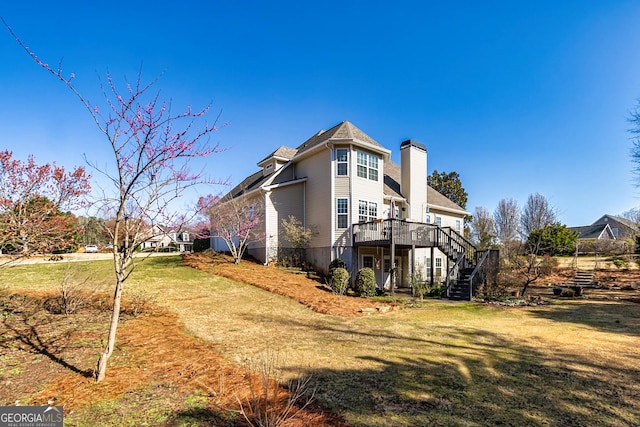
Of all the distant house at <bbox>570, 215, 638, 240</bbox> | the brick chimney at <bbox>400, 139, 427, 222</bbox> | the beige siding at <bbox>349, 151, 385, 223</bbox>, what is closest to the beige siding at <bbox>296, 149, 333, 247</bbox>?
the beige siding at <bbox>349, 151, 385, 223</bbox>

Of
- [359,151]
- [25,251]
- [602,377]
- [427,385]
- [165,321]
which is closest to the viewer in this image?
[427,385]

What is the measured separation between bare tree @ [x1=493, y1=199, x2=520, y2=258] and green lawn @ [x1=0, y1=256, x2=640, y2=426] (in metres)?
29.2

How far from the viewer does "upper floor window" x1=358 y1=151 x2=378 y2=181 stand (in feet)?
59.5

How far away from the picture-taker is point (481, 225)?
41156mm

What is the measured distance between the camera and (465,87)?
16469 mm

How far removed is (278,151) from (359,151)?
6.95 metres

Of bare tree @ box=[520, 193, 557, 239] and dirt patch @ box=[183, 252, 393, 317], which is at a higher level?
bare tree @ box=[520, 193, 557, 239]

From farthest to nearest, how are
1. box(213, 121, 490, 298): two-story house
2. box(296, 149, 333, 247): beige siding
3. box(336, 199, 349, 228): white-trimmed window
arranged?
1. box(296, 149, 333, 247): beige siding
2. box(336, 199, 349, 228): white-trimmed window
3. box(213, 121, 490, 298): two-story house

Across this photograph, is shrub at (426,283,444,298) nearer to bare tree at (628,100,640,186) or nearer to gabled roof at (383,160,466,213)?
gabled roof at (383,160,466,213)

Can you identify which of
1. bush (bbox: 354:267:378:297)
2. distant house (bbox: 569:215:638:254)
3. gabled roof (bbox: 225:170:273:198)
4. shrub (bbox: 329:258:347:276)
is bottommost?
bush (bbox: 354:267:378:297)

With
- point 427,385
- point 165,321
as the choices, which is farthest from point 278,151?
point 427,385

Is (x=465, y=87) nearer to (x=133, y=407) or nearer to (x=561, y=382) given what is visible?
(x=561, y=382)

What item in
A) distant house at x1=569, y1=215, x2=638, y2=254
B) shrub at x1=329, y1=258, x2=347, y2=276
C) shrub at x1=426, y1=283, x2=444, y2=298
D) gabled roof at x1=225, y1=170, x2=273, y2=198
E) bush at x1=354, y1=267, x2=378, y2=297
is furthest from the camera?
distant house at x1=569, y1=215, x2=638, y2=254

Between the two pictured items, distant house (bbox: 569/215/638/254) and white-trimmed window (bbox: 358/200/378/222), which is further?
distant house (bbox: 569/215/638/254)
